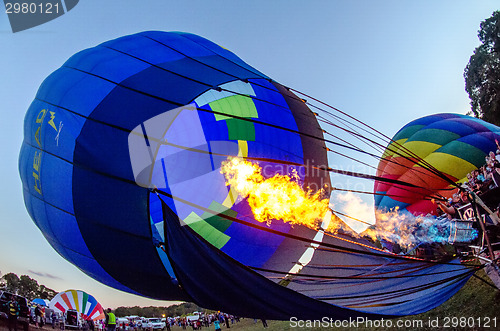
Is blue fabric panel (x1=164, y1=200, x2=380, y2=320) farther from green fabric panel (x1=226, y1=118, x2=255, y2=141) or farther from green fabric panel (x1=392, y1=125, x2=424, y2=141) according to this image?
green fabric panel (x1=392, y1=125, x2=424, y2=141)

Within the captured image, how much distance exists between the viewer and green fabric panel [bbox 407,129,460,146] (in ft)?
26.6

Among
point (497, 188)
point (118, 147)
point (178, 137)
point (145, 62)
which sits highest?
point (145, 62)

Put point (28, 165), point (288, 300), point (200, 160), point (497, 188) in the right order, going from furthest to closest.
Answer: point (200, 160), point (28, 165), point (497, 188), point (288, 300)

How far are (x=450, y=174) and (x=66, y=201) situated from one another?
708 cm

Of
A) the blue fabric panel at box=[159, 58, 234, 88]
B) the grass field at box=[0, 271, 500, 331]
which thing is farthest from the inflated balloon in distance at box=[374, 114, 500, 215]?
the blue fabric panel at box=[159, 58, 234, 88]

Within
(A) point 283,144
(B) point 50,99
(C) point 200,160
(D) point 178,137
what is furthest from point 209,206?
(B) point 50,99

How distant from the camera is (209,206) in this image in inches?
228

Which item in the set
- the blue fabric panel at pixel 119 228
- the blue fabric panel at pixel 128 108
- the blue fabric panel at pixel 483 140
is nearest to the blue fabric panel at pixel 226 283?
the blue fabric panel at pixel 119 228

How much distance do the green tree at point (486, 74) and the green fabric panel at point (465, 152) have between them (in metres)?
6.77

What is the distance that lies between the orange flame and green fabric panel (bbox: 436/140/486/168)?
12.1 ft

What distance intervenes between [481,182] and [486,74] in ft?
38.4

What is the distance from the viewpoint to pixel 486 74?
43.5ft

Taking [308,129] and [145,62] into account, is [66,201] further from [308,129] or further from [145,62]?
[308,129]

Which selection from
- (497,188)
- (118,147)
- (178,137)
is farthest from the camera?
(178,137)
